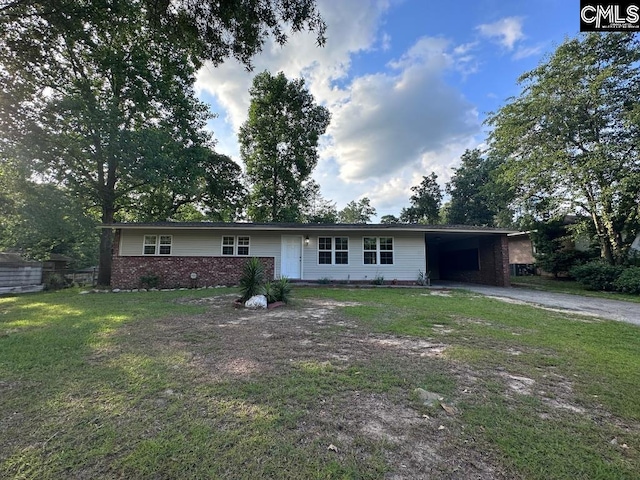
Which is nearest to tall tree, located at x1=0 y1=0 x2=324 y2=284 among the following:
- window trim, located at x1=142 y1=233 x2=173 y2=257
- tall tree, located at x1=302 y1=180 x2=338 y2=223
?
window trim, located at x1=142 y1=233 x2=173 y2=257

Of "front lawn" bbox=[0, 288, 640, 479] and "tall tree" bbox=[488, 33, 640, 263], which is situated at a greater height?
"tall tree" bbox=[488, 33, 640, 263]

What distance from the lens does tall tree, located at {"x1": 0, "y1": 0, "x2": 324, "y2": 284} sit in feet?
22.7

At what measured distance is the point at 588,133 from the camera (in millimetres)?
14398

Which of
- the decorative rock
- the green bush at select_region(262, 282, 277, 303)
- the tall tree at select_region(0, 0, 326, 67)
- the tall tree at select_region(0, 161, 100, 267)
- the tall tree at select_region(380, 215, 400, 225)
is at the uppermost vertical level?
the tall tree at select_region(380, 215, 400, 225)

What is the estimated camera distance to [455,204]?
30.0 meters

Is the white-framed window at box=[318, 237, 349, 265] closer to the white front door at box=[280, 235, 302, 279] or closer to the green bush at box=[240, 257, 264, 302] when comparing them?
the white front door at box=[280, 235, 302, 279]

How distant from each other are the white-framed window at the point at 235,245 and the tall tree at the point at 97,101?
550 centimetres

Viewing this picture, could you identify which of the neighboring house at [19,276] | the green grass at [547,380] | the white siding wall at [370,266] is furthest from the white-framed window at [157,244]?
the green grass at [547,380]

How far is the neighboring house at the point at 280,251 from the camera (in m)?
12.6

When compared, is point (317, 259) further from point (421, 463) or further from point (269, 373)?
point (421, 463)

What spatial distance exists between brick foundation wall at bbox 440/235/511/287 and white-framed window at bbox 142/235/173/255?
14.9m

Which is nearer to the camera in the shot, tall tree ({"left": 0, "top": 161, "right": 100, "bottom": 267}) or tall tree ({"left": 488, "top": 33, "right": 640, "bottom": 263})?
tall tree ({"left": 488, "top": 33, "right": 640, "bottom": 263})

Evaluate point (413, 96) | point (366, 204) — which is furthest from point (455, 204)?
point (413, 96)

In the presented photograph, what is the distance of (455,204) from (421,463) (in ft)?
103
